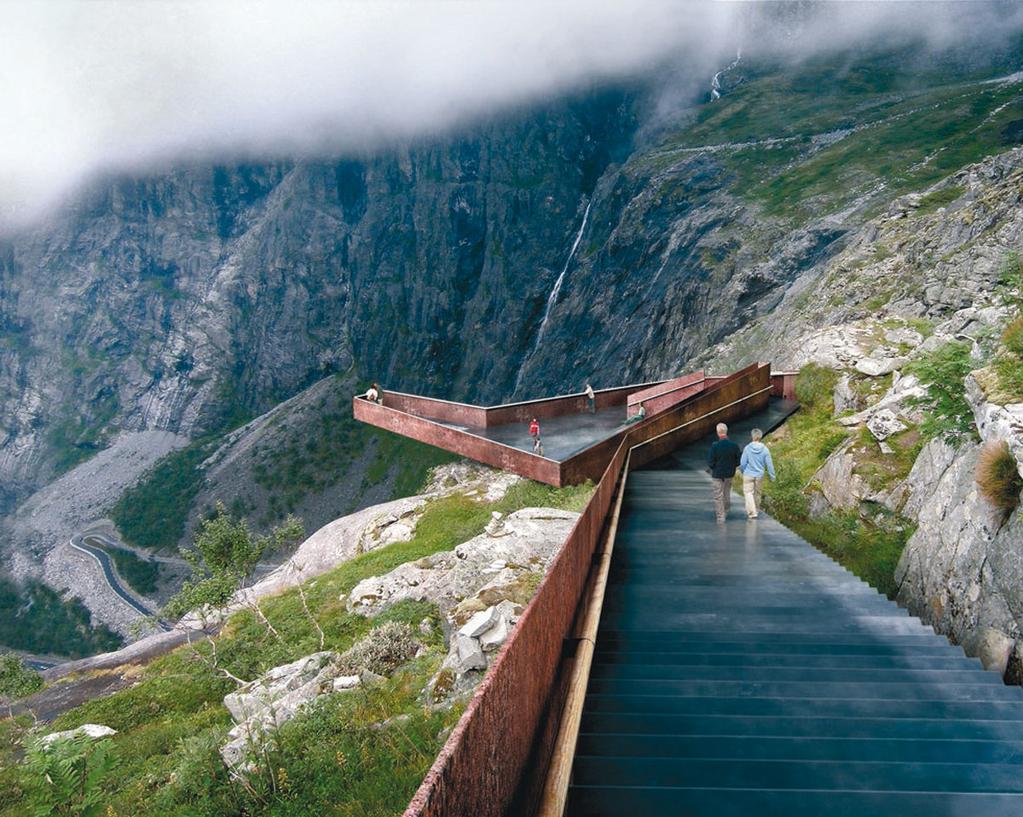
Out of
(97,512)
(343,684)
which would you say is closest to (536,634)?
(343,684)

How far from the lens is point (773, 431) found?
15.5 m

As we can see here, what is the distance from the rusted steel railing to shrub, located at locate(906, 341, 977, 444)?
4871mm

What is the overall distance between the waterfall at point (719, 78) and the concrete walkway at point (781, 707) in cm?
11393

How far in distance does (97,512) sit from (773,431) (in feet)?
438

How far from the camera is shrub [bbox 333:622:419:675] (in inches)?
311

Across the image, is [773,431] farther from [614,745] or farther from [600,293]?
[600,293]

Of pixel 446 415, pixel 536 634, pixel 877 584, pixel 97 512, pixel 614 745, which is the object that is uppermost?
pixel 446 415

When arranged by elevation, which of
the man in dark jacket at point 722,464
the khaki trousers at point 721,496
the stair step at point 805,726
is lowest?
the stair step at point 805,726

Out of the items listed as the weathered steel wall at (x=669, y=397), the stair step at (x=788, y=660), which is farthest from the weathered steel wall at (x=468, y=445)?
the stair step at (x=788, y=660)

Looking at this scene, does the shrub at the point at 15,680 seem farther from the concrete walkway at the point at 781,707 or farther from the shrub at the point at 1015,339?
the shrub at the point at 1015,339

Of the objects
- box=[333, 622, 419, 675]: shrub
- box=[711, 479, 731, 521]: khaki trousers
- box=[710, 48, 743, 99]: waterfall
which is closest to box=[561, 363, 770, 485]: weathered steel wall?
box=[711, 479, 731, 521]: khaki trousers

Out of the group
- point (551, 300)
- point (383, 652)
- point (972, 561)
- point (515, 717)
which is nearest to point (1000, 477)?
point (972, 561)

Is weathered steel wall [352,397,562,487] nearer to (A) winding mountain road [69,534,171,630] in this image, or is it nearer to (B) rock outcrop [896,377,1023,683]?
(B) rock outcrop [896,377,1023,683]

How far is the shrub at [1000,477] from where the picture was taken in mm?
4816
